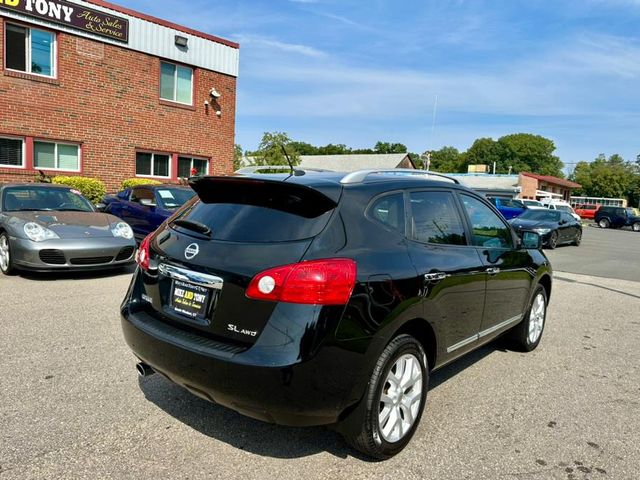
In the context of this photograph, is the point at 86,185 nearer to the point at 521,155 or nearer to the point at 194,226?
the point at 194,226

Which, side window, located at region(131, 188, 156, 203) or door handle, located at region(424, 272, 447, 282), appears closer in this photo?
door handle, located at region(424, 272, 447, 282)

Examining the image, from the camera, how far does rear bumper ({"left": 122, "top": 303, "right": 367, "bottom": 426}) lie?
2590mm

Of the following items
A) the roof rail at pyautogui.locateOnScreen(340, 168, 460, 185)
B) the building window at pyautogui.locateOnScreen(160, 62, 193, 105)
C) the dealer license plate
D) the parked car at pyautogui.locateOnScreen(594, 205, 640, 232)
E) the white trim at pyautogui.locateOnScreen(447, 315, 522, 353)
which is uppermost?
the building window at pyautogui.locateOnScreen(160, 62, 193, 105)

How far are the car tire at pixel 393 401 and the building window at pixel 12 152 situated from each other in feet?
51.5

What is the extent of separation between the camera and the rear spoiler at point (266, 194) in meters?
2.95

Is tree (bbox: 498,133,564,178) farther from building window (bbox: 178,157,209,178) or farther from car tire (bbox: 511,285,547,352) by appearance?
car tire (bbox: 511,285,547,352)

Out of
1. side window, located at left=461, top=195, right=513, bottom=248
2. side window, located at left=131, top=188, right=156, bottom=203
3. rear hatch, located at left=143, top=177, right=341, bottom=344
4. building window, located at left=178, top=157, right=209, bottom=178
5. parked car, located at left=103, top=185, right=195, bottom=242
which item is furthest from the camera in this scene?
building window, located at left=178, top=157, right=209, bottom=178

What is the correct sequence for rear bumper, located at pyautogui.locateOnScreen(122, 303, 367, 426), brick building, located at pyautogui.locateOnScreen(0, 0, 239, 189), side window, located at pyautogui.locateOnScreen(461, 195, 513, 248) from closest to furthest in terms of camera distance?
rear bumper, located at pyautogui.locateOnScreen(122, 303, 367, 426)
side window, located at pyautogui.locateOnScreen(461, 195, 513, 248)
brick building, located at pyautogui.locateOnScreen(0, 0, 239, 189)

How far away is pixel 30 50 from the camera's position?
15.3m

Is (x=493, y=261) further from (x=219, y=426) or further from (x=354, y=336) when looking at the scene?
(x=219, y=426)

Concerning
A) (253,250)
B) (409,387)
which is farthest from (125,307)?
(409,387)

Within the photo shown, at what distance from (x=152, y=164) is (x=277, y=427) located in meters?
16.9

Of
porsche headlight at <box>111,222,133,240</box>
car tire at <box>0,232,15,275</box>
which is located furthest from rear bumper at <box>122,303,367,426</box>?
car tire at <box>0,232,15,275</box>

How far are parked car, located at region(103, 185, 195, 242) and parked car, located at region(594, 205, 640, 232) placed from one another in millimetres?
38483
